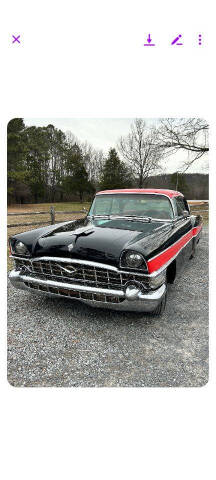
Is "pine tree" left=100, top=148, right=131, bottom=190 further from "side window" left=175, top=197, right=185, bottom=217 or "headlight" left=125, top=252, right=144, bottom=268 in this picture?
"headlight" left=125, top=252, right=144, bottom=268

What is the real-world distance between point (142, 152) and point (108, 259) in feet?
5.97

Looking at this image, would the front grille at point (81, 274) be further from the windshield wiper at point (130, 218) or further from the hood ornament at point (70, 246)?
the windshield wiper at point (130, 218)

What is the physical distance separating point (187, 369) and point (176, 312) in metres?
0.90

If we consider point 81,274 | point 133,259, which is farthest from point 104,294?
point 133,259

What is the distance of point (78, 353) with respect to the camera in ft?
6.41

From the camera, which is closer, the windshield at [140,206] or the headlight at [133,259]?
the headlight at [133,259]

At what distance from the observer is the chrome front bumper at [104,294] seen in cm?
218

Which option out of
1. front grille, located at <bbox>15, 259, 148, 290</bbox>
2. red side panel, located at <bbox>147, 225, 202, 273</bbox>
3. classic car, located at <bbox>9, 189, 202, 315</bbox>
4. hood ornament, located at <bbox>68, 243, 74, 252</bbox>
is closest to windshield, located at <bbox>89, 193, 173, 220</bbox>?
classic car, located at <bbox>9, 189, 202, 315</bbox>

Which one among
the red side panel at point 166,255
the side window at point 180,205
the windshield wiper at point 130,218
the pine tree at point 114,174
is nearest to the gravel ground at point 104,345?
the red side panel at point 166,255

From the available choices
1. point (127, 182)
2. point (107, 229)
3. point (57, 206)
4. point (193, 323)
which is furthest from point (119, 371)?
point (127, 182)

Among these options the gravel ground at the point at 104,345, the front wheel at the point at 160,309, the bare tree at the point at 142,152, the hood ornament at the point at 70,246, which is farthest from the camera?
the bare tree at the point at 142,152

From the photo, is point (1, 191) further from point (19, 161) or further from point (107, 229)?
point (107, 229)

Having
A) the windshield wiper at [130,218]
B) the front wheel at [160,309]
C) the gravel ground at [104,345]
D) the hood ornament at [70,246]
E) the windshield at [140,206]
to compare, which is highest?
the windshield at [140,206]

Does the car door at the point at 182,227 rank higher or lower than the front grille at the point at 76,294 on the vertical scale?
higher
